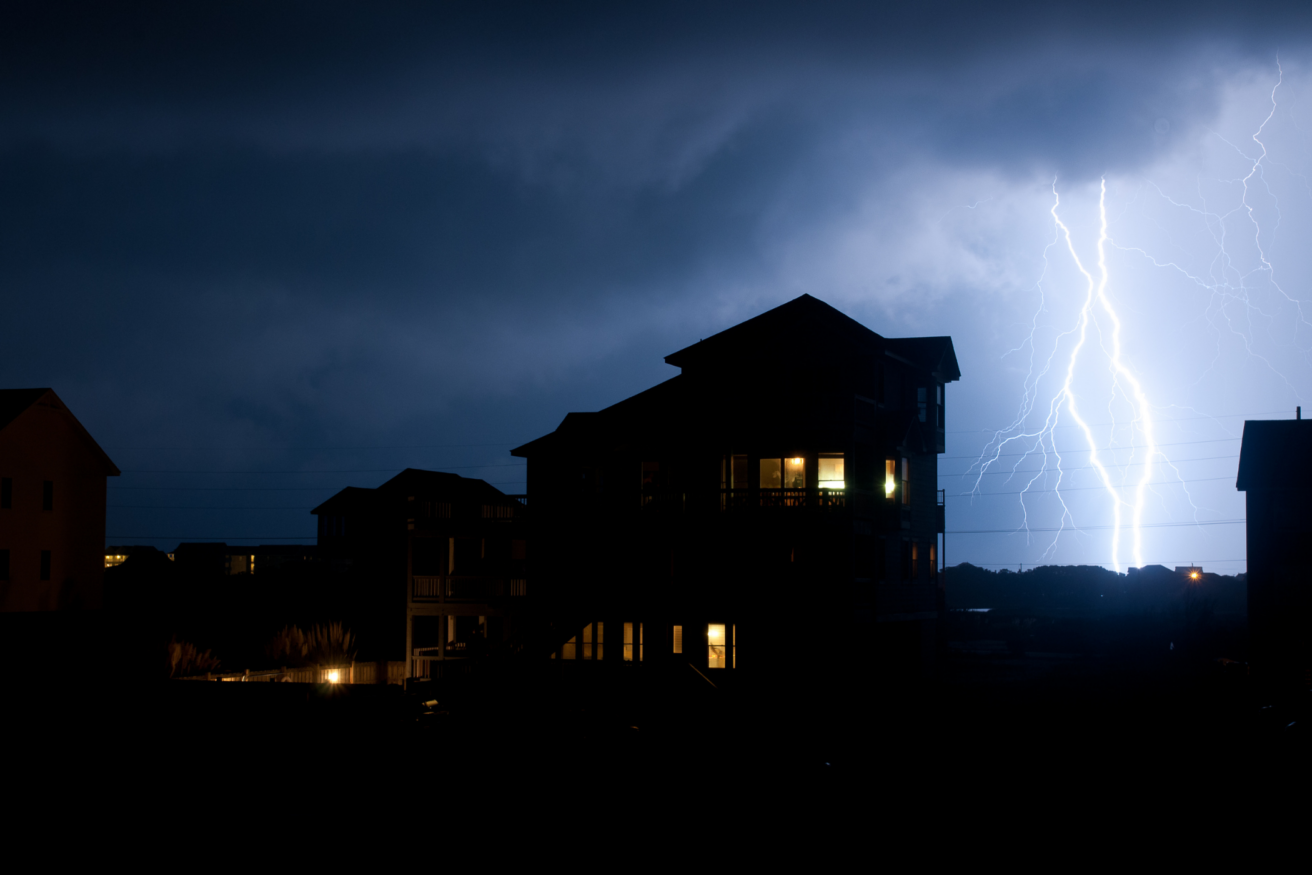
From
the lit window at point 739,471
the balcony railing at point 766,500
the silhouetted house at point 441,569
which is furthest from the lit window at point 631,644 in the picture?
the lit window at point 739,471

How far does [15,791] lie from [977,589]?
137 m

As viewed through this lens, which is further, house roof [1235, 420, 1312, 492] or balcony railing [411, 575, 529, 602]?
house roof [1235, 420, 1312, 492]

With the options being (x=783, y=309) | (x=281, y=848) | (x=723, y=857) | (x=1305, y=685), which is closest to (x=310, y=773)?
(x=281, y=848)

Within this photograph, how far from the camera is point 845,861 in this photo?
14844mm

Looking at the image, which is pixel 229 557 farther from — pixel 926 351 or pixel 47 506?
pixel 926 351

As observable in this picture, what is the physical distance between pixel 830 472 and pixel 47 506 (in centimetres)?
3820

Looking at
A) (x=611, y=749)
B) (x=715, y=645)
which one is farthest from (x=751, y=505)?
(x=611, y=749)

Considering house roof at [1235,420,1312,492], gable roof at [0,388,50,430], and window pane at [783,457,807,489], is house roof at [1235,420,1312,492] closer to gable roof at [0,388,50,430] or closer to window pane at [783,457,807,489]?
window pane at [783,457,807,489]

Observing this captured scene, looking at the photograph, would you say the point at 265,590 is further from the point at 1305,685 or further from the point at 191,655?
the point at 1305,685

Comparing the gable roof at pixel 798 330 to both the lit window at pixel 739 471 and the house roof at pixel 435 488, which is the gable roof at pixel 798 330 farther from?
the house roof at pixel 435 488

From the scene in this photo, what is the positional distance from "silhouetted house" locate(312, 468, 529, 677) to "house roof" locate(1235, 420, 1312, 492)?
33.1 metres

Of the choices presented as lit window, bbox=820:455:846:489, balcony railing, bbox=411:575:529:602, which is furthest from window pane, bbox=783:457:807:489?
balcony railing, bbox=411:575:529:602

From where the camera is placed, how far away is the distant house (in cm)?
4812

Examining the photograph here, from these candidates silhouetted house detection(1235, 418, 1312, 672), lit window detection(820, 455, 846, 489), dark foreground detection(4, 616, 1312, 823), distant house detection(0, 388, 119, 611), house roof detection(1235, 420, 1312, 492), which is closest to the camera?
dark foreground detection(4, 616, 1312, 823)
